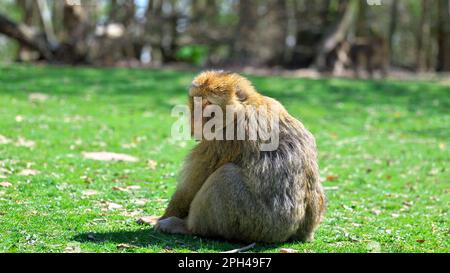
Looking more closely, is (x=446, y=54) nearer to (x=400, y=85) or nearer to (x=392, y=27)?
(x=392, y=27)

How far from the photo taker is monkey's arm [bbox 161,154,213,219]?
21.9 feet

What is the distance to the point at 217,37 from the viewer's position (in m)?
27.7

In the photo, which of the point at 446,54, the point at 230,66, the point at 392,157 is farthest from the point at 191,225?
the point at 446,54

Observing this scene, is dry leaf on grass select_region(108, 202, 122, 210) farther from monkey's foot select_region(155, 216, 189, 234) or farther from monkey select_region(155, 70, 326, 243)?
monkey select_region(155, 70, 326, 243)

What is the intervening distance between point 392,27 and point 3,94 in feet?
68.3

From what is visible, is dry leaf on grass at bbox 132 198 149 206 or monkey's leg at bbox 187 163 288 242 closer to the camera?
monkey's leg at bbox 187 163 288 242

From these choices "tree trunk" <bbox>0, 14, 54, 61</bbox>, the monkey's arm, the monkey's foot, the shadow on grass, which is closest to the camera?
the shadow on grass

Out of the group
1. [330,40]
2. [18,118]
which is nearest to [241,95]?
[18,118]

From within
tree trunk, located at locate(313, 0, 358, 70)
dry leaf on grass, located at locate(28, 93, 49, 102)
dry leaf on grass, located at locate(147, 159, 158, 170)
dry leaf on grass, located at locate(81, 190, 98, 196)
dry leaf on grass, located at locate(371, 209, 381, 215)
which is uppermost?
tree trunk, located at locate(313, 0, 358, 70)

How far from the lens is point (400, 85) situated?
2275 centimetres

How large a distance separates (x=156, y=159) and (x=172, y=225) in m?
5.07

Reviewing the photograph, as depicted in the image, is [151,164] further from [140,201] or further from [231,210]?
[231,210]

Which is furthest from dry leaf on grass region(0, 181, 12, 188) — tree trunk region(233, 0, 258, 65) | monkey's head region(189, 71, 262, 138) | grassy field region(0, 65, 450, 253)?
tree trunk region(233, 0, 258, 65)

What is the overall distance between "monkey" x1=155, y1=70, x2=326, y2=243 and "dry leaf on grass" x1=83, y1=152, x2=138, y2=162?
15.6ft
